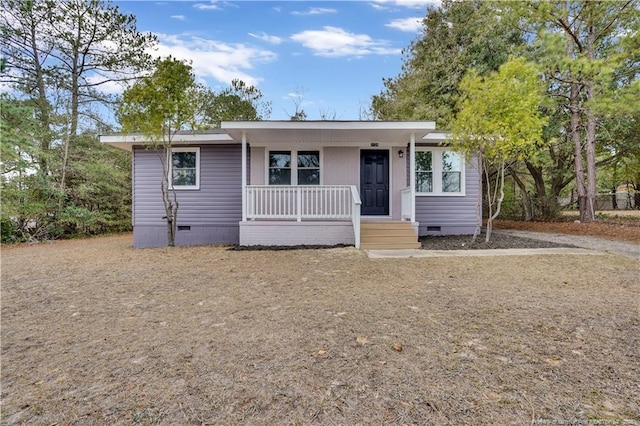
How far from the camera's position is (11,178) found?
417 inches

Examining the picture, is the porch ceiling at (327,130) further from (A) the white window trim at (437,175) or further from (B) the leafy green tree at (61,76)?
(B) the leafy green tree at (61,76)

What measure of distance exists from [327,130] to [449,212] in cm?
446

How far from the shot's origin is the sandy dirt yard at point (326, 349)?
177cm

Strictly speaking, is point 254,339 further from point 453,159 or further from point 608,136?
point 608,136

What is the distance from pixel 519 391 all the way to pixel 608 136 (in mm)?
14464

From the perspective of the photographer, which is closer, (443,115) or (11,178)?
(11,178)

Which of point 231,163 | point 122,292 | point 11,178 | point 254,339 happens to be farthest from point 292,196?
point 11,178

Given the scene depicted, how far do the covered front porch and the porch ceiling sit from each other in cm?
2

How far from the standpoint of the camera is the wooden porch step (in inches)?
292

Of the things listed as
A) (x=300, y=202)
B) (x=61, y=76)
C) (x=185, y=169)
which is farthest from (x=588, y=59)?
(x=61, y=76)

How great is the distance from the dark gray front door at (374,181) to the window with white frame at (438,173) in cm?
101

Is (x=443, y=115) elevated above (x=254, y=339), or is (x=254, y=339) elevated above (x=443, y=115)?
(x=443, y=115)

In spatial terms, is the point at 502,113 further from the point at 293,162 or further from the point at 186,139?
the point at 186,139

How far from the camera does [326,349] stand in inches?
97.0
